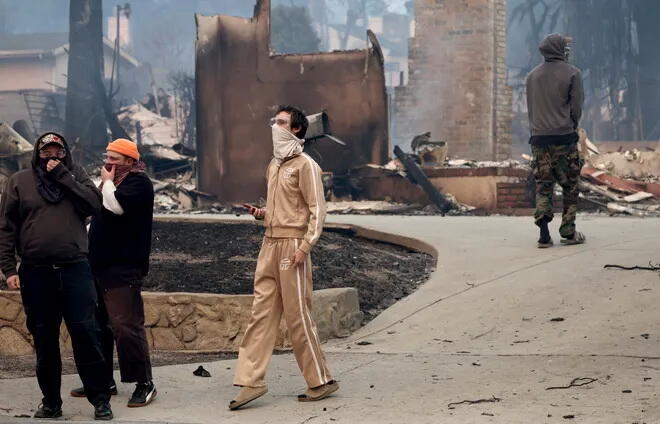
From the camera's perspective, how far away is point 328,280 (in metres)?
10.4

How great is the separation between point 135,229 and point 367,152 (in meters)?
12.9

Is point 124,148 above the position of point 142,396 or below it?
above

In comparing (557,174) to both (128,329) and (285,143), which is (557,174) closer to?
(285,143)

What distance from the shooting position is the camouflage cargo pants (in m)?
10.8

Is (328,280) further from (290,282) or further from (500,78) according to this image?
(500,78)

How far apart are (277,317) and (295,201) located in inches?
25.2

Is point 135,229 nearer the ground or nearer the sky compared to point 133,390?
nearer the sky

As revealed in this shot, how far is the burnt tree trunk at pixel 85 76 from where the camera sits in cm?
3114

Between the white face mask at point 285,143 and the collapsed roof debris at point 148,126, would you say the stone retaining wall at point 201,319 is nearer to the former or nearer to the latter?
the white face mask at point 285,143

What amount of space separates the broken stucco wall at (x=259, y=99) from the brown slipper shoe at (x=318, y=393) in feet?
41.8

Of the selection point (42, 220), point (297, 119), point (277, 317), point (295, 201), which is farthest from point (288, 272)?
point (42, 220)

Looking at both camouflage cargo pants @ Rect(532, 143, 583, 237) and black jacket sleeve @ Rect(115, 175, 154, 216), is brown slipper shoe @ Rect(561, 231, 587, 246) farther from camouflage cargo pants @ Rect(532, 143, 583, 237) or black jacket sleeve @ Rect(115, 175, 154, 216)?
black jacket sleeve @ Rect(115, 175, 154, 216)

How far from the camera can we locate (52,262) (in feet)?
20.3

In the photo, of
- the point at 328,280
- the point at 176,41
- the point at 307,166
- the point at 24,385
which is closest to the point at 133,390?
the point at 24,385
